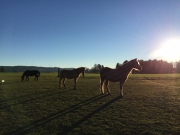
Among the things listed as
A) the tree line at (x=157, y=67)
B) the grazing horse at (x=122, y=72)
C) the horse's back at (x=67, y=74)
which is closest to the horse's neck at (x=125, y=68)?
the grazing horse at (x=122, y=72)

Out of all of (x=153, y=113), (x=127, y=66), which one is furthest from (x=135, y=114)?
(x=127, y=66)

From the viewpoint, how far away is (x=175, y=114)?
7469 millimetres

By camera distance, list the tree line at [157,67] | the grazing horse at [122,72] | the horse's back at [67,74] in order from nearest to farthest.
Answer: the grazing horse at [122,72]
the horse's back at [67,74]
the tree line at [157,67]

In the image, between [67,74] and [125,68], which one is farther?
[67,74]

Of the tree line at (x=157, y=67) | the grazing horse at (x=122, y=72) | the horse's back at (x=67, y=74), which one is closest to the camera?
the grazing horse at (x=122, y=72)

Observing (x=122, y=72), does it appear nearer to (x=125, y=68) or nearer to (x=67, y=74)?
(x=125, y=68)

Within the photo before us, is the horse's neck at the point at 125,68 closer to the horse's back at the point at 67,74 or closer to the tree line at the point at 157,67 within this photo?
the horse's back at the point at 67,74

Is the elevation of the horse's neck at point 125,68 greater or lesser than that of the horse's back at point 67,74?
greater

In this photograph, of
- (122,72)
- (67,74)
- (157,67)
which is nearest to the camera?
(122,72)

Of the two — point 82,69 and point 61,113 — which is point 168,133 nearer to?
point 61,113

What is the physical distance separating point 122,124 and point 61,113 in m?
3.09

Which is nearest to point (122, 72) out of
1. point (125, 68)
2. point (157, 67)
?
point (125, 68)

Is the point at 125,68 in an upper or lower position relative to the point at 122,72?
upper

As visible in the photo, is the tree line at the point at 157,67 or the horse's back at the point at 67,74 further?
the tree line at the point at 157,67
